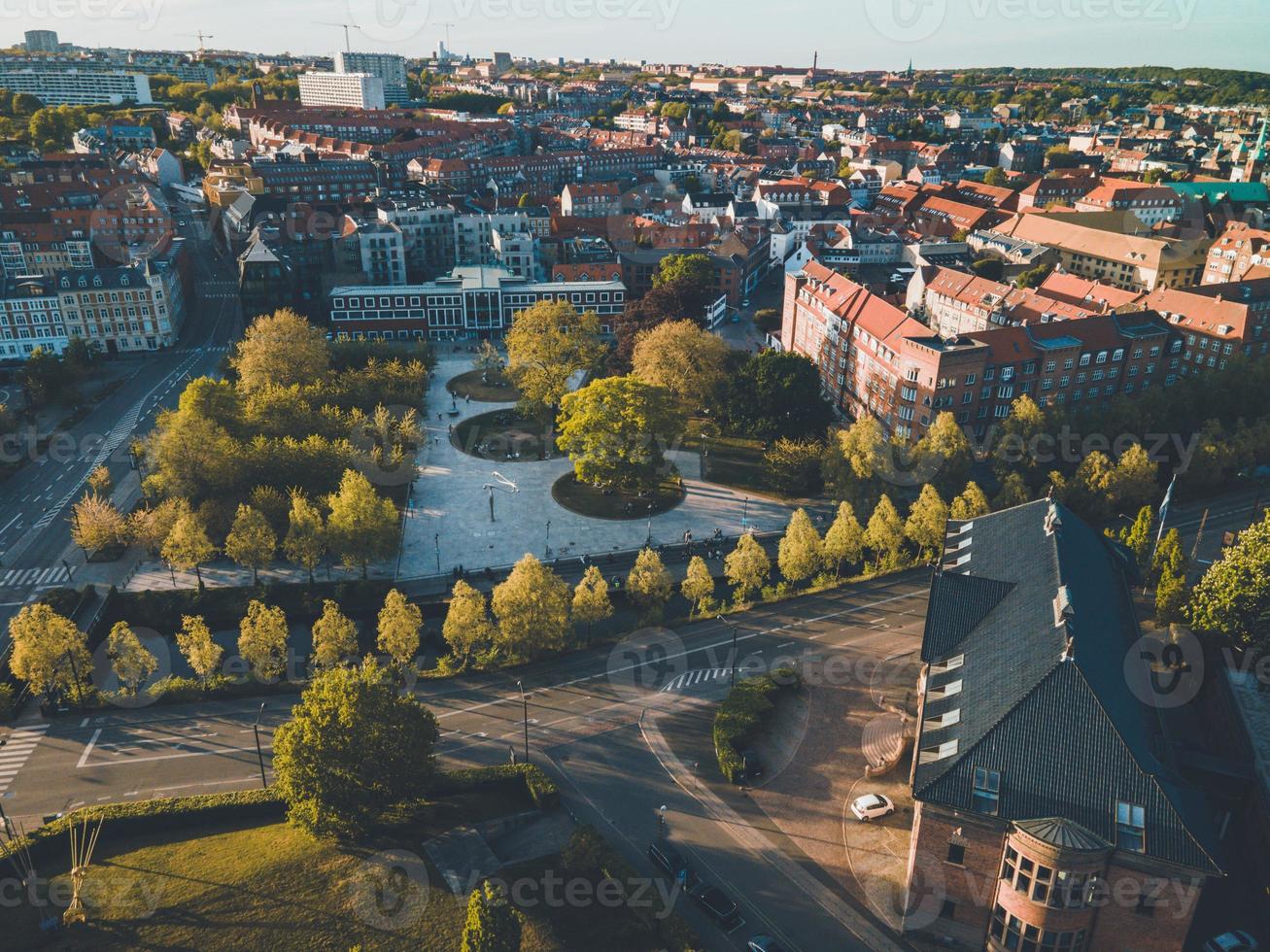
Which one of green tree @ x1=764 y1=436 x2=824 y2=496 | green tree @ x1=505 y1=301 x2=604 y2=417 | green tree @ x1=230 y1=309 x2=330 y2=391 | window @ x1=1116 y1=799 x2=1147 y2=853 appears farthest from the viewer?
green tree @ x1=505 y1=301 x2=604 y2=417

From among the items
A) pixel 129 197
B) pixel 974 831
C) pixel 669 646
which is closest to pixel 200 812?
pixel 669 646

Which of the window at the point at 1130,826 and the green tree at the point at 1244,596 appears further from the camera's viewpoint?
the green tree at the point at 1244,596

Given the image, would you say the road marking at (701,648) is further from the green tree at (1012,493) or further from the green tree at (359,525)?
the green tree at (359,525)

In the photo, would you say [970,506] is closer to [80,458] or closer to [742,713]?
[742,713]

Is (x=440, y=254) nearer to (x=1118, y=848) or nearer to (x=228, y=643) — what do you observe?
(x=228, y=643)

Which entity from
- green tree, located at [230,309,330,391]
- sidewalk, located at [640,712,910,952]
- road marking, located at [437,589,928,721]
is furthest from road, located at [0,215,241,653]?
sidewalk, located at [640,712,910,952]

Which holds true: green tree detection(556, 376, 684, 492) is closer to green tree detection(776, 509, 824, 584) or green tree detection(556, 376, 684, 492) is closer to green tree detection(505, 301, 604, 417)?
green tree detection(505, 301, 604, 417)

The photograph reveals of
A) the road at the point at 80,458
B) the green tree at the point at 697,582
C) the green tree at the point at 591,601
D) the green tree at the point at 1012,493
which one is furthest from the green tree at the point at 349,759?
the green tree at the point at 1012,493

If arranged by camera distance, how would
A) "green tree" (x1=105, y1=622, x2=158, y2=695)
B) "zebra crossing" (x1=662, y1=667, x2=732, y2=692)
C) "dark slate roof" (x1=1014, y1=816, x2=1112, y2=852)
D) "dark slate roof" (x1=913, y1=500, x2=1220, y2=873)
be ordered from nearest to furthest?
"dark slate roof" (x1=1014, y1=816, x2=1112, y2=852) < "dark slate roof" (x1=913, y1=500, x2=1220, y2=873) < "green tree" (x1=105, y1=622, x2=158, y2=695) < "zebra crossing" (x1=662, y1=667, x2=732, y2=692)

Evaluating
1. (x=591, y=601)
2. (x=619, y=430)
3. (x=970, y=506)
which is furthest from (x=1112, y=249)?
(x=591, y=601)
